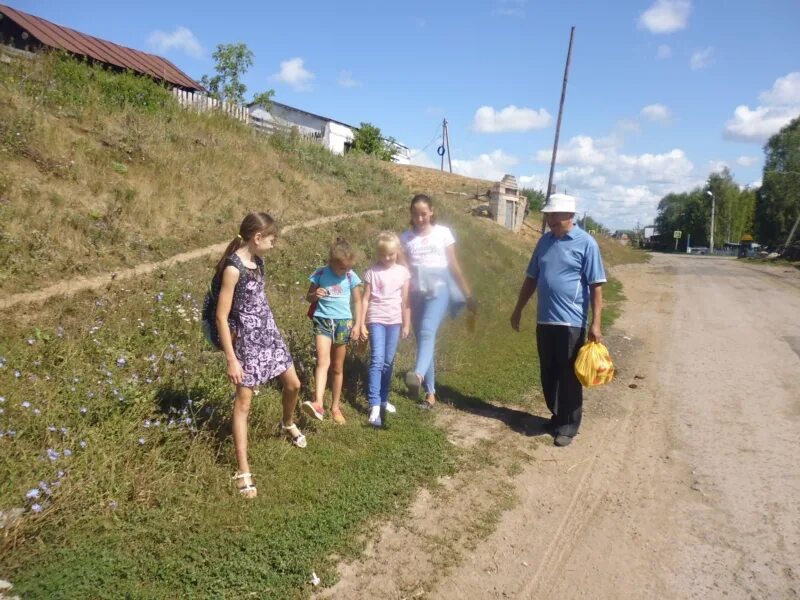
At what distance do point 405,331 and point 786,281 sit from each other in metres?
20.2

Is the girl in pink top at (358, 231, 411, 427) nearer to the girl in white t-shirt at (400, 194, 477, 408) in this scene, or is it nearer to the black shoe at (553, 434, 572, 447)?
the girl in white t-shirt at (400, 194, 477, 408)

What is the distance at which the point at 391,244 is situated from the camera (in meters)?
5.09

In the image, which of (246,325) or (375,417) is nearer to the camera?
(246,325)

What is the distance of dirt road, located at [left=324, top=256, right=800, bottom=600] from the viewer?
3.13 m

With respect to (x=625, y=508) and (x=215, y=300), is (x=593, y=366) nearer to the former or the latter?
(x=625, y=508)

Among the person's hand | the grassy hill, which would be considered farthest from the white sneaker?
the person's hand

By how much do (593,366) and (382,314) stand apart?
5.88 feet

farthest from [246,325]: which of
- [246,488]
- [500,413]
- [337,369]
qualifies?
[500,413]

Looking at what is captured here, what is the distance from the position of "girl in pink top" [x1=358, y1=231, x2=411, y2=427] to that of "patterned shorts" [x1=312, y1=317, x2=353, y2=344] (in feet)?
0.46

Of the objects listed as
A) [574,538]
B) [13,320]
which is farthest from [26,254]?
[574,538]

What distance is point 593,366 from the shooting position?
4.78 meters

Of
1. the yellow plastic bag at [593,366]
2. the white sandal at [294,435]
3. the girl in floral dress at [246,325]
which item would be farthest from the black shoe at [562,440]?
the girl in floral dress at [246,325]

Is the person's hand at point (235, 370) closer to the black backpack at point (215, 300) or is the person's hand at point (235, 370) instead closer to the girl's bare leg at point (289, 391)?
the black backpack at point (215, 300)

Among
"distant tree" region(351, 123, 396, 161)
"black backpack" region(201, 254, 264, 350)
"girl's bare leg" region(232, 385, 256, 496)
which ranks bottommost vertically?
"girl's bare leg" region(232, 385, 256, 496)
